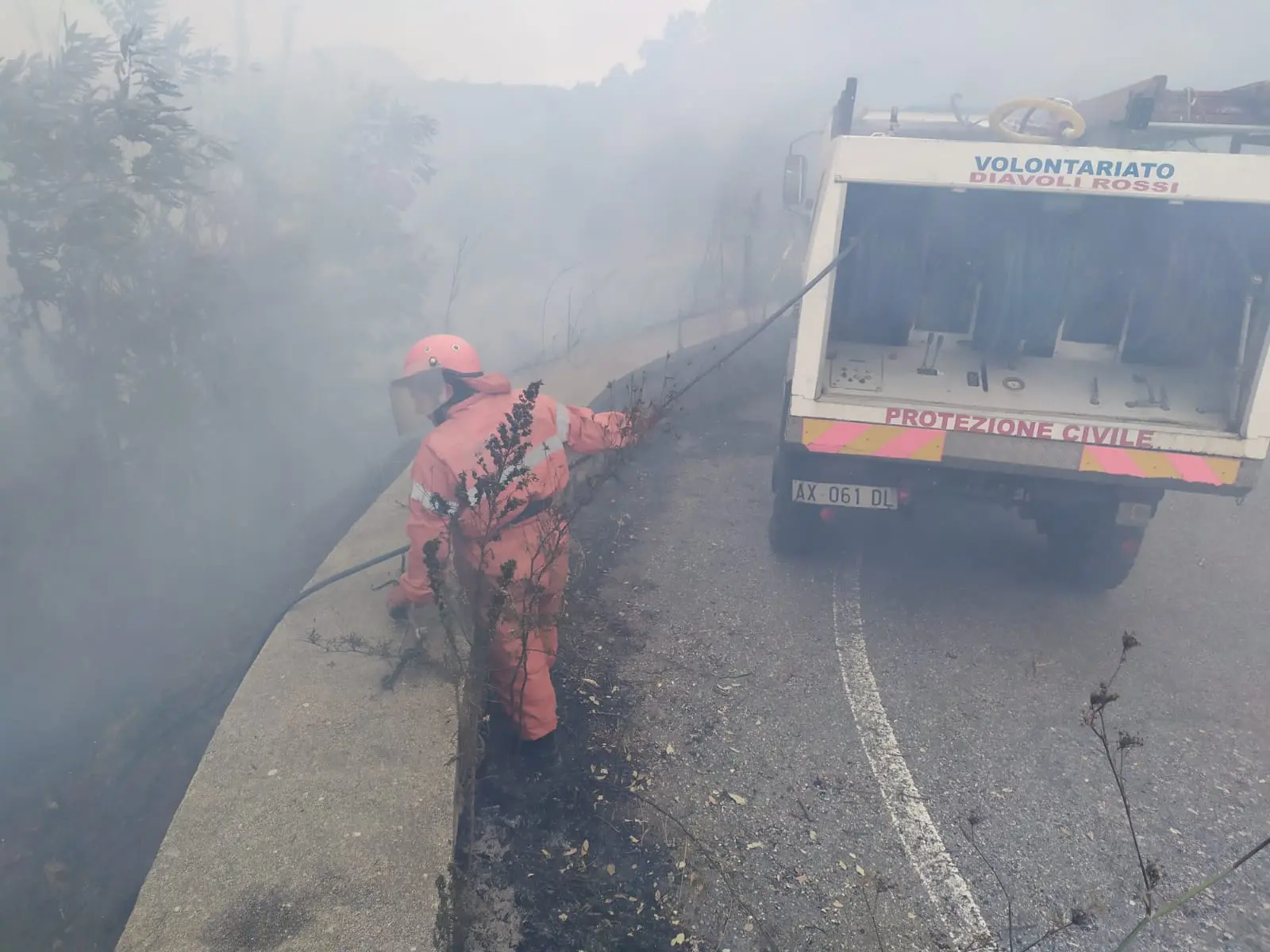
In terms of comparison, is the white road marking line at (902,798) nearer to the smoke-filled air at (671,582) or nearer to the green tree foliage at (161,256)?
the smoke-filled air at (671,582)

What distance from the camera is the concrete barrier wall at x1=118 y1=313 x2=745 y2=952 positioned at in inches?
98.2

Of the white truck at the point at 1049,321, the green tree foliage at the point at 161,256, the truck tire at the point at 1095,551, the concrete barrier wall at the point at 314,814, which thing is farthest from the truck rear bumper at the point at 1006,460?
the green tree foliage at the point at 161,256

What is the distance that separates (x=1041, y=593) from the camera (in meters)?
4.98

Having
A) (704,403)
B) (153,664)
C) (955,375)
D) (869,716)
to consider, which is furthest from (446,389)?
(704,403)

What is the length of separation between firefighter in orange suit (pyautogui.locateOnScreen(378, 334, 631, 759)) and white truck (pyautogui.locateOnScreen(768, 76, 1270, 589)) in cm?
153

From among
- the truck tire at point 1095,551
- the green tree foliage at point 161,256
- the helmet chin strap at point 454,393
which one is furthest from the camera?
A: the green tree foliage at point 161,256

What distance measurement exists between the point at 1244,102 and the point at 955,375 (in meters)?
1.95

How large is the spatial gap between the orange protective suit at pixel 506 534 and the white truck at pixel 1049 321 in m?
1.53

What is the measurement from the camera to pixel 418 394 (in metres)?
3.55

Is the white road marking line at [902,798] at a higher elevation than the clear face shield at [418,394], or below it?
below

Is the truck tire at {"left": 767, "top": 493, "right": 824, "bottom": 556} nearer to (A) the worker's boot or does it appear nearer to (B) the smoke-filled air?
(B) the smoke-filled air

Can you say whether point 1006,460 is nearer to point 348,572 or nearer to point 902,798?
point 902,798

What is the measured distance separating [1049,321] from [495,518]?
3.13m

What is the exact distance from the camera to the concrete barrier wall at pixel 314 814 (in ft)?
8.18
